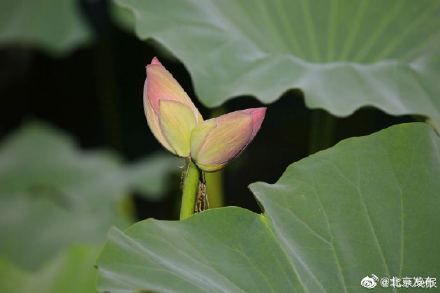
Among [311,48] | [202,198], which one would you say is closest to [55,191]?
[311,48]

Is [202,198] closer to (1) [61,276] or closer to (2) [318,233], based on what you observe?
(2) [318,233]

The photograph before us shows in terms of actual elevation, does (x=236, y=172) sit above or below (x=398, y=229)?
below

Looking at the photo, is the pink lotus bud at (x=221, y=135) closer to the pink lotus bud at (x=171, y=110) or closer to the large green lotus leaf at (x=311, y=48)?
the pink lotus bud at (x=171, y=110)

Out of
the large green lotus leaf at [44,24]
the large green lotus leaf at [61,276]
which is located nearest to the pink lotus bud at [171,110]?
the large green lotus leaf at [61,276]

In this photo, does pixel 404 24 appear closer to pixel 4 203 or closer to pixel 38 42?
pixel 4 203

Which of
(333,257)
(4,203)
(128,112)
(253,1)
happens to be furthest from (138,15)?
(128,112)

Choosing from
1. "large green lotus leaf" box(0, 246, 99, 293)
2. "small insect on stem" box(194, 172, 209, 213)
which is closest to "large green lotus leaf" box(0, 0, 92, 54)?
"large green lotus leaf" box(0, 246, 99, 293)

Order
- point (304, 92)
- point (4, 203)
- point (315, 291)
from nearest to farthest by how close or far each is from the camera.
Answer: point (315, 291) < point (304, 92) < point (4, 203)
